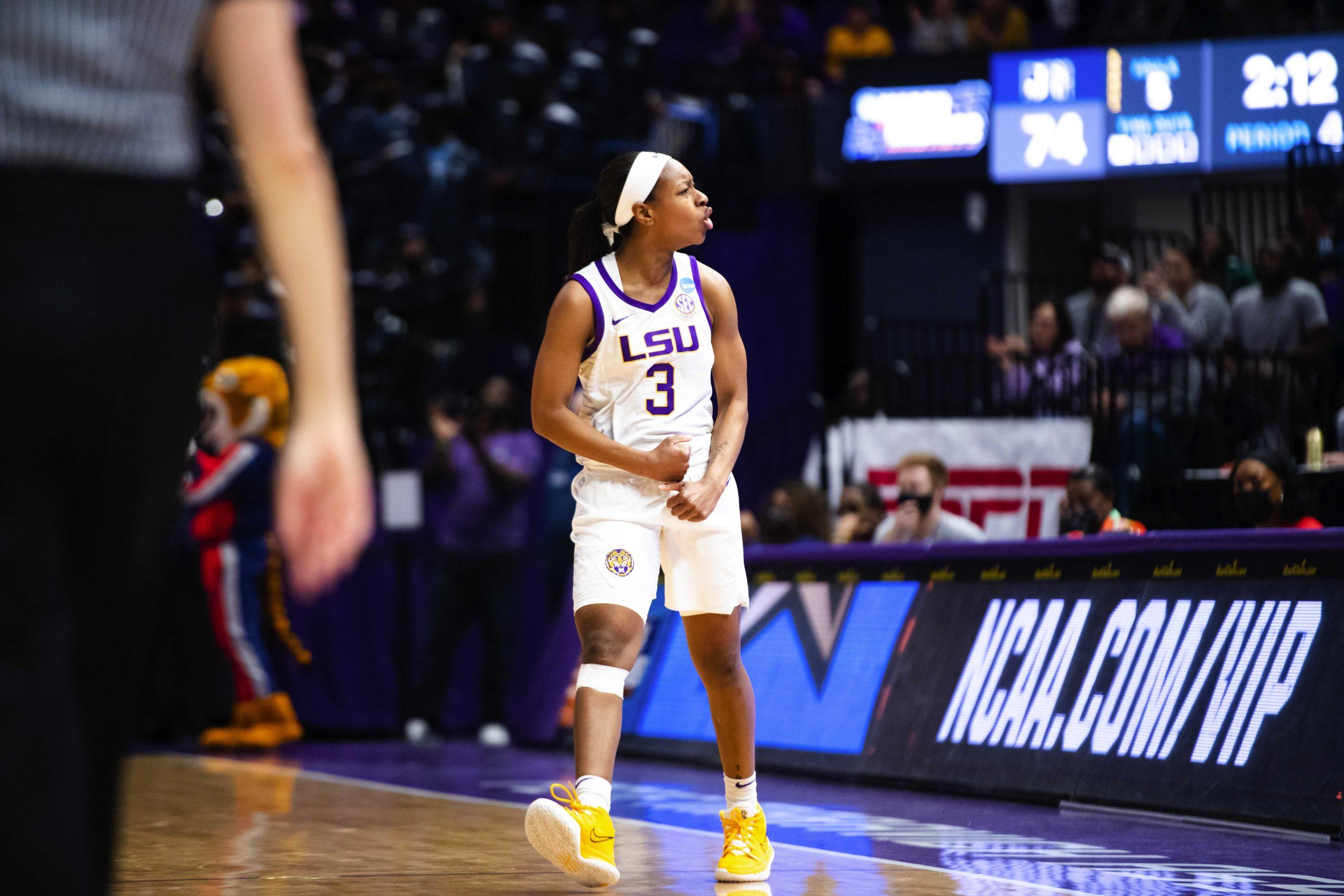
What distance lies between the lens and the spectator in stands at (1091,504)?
26.2 ft

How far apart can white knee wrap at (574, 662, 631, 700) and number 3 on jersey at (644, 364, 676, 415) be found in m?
0.77

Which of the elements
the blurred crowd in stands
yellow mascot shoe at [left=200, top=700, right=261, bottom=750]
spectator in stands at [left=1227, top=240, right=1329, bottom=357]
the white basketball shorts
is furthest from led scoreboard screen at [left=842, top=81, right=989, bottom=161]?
the white basketball shorts

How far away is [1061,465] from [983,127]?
594 centimetres

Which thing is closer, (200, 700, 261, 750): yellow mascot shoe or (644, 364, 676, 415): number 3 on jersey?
(644, 364, 676, 415): number 3 on jersey

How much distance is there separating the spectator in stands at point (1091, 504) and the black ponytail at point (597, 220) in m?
3.44

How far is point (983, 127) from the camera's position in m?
14.8

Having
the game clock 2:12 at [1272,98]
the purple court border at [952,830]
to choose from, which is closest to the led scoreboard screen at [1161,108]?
the game clock 2:12 at [1272,98]

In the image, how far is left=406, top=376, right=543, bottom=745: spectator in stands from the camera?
10820 millimetres

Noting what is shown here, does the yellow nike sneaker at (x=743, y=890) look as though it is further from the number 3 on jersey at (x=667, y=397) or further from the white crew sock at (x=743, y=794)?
the number 3 on jersey at (x=667, y=397)

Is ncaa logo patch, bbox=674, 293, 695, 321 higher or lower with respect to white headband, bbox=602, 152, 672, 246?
lower

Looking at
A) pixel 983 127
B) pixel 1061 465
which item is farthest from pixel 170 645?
pixel 983 127

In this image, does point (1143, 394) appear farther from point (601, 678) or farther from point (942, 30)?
point (942, 30)

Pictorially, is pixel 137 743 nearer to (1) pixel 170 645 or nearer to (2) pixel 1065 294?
(1) pixel 170 645

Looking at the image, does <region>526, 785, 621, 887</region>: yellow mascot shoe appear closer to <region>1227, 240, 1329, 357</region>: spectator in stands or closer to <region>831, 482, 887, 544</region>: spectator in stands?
<region>831, 482, 887, 544</region>: spectator in stands
